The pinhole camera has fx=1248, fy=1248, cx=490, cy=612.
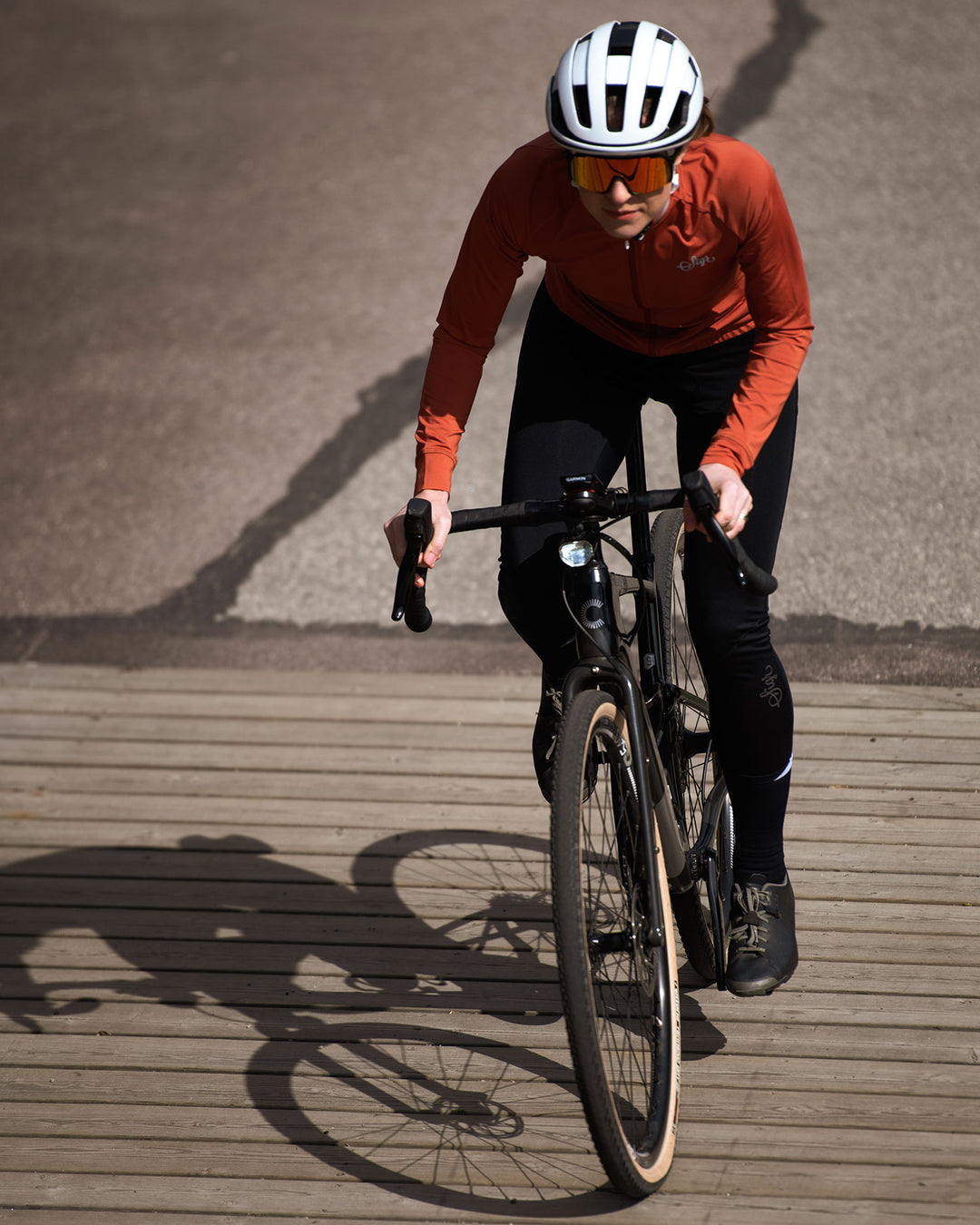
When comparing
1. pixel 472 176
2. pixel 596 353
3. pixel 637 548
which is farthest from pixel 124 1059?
pixel 472 176

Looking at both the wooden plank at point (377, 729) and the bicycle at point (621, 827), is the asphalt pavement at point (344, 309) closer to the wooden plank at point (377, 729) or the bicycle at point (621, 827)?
the wooden plank at point (377, 729)

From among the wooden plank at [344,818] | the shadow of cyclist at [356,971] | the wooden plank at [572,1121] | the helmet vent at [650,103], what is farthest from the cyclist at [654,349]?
the wooden plank at [344,818]

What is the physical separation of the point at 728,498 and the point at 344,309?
5718 mm

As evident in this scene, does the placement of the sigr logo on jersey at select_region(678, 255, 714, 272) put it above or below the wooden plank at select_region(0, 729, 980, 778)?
above

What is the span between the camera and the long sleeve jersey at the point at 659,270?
90.0 inches

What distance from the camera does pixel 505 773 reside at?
383 cm

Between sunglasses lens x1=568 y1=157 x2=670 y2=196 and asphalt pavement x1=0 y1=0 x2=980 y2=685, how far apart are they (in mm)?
2584

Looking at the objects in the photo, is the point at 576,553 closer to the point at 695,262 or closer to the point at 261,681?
the point at 695,262

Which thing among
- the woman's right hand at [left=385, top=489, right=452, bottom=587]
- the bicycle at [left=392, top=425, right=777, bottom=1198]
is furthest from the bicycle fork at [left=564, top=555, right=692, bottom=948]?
the woman's right hand at [left=385, top=489, right=452, bottom=587]

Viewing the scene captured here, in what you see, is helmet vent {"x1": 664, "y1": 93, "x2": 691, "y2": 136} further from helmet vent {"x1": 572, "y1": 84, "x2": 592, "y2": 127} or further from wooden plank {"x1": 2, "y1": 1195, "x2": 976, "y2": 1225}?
wooden plank {"x1": 2, "y1": 1195, "x2": 976, "y2": 1225}

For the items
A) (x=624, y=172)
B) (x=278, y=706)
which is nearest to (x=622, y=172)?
(x=624, y=172)

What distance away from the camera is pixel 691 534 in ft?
8.39

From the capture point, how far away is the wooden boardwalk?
7.69 feet

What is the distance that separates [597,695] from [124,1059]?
1423 mm
